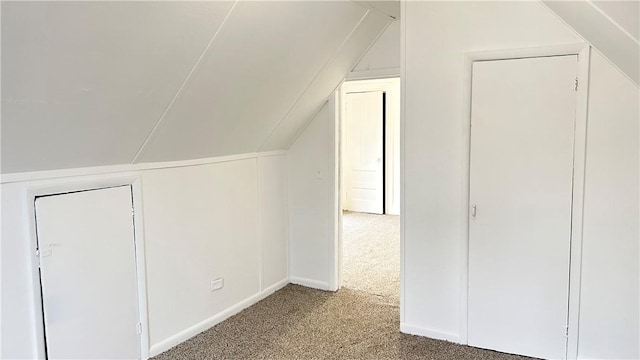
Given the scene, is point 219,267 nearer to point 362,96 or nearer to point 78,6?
point 78,6

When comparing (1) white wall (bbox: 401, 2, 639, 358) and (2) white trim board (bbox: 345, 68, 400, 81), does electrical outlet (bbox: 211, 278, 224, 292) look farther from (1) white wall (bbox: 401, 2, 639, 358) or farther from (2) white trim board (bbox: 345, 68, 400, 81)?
(2) white trim board (bbox: 345, 68, 400, 81)

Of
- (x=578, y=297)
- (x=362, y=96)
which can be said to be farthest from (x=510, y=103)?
(x=362, y=96)

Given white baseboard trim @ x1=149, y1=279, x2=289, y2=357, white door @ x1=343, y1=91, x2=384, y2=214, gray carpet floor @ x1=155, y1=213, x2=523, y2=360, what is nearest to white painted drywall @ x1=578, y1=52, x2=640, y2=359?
gray carpet floor @ x1=155, y1=213, x2=523, y2=360

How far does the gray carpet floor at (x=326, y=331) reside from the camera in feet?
10.0

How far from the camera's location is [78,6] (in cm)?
179

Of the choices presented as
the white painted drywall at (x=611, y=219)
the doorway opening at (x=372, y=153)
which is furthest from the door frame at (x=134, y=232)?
the doorway opening at (x=372, y=153)

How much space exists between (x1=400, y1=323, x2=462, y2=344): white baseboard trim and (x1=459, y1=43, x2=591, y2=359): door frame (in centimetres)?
43

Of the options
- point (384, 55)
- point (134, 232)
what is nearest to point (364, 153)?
point (384, 55)

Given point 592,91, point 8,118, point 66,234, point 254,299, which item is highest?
point 592,91

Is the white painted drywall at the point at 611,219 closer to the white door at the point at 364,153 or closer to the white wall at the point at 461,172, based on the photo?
the white wall at the point at 461,172

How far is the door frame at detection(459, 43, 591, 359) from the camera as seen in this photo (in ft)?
9.05

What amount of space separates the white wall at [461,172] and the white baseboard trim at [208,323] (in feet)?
4.20

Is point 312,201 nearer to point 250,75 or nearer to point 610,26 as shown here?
point 250,75

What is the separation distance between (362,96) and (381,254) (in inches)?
134
